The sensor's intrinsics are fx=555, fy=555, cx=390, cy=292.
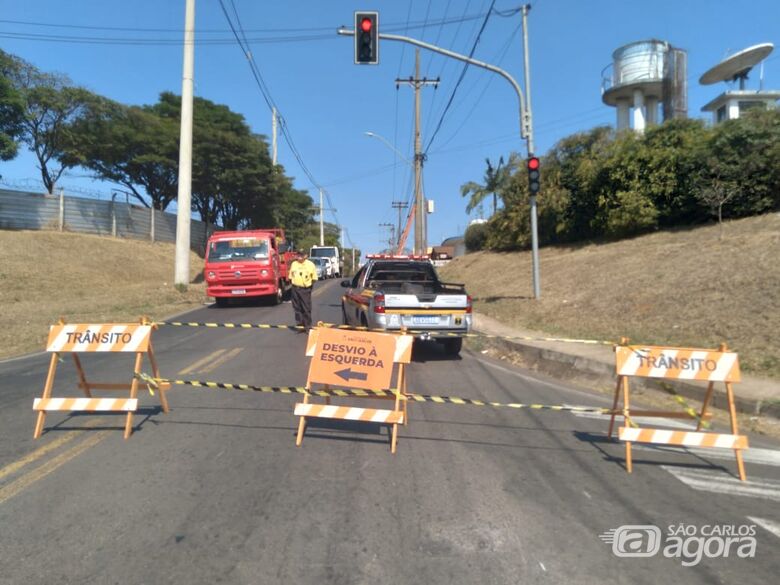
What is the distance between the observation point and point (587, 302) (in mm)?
14453

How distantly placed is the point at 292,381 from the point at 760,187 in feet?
52.1

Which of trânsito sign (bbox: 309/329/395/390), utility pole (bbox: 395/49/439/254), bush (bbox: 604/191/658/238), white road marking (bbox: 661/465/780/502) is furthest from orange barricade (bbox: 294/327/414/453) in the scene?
utility pole (bbox: 395/49/439/254)

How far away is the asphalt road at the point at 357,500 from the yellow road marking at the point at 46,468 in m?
0.02

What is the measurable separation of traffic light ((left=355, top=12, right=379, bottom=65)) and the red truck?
8.61 meters

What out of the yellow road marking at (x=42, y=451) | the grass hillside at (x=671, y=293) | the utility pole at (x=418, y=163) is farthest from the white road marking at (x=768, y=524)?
the utility pole at (x=418, y=163)

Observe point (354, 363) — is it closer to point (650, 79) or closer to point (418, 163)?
point (418, 163)

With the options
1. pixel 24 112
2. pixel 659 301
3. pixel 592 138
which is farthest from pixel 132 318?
pixel 592 138

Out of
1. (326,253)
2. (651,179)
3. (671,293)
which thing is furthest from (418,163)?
(671,293)

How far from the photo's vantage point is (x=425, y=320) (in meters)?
9.66

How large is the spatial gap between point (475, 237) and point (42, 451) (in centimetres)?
3556

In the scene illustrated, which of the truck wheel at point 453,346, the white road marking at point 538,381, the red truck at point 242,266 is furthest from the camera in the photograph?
the red truck at point 242,266

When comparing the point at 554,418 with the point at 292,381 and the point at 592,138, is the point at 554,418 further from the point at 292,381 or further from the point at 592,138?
the point at 592,138

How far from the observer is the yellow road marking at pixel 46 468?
4238mm

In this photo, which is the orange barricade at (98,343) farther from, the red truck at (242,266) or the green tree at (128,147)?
the green tree at (128,147)
